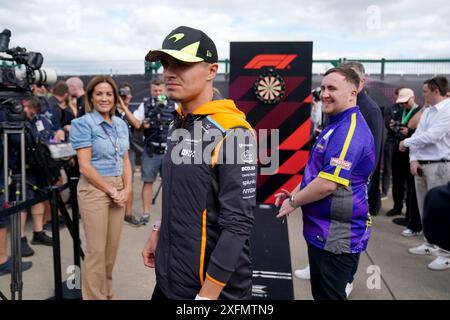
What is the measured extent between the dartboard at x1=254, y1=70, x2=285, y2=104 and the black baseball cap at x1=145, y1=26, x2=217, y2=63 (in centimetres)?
326

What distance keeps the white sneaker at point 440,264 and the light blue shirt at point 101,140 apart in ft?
10.0

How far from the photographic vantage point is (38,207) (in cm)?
396

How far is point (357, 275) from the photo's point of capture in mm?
3391

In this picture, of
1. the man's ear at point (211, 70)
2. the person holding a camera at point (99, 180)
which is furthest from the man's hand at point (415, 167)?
the man's ear at point (211, 70)

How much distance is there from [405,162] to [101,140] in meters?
4.32

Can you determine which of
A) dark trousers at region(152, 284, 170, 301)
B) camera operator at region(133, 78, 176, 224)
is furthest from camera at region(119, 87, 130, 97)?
dark trousers at region(152, 284, 170, 301)

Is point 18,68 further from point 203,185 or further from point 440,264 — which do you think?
point 440,264

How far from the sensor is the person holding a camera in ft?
8.46

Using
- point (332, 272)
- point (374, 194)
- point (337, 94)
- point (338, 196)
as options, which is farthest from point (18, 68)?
point (374, 194)

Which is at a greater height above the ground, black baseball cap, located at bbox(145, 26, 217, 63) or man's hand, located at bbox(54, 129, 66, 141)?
black baseball cap, located at bbox(145, 26, 217, 63)

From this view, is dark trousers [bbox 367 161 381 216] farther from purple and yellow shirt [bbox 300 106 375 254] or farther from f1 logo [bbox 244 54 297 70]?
f1 logo [bbox 244 54 297 70]

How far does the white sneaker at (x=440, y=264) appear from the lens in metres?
3.50
